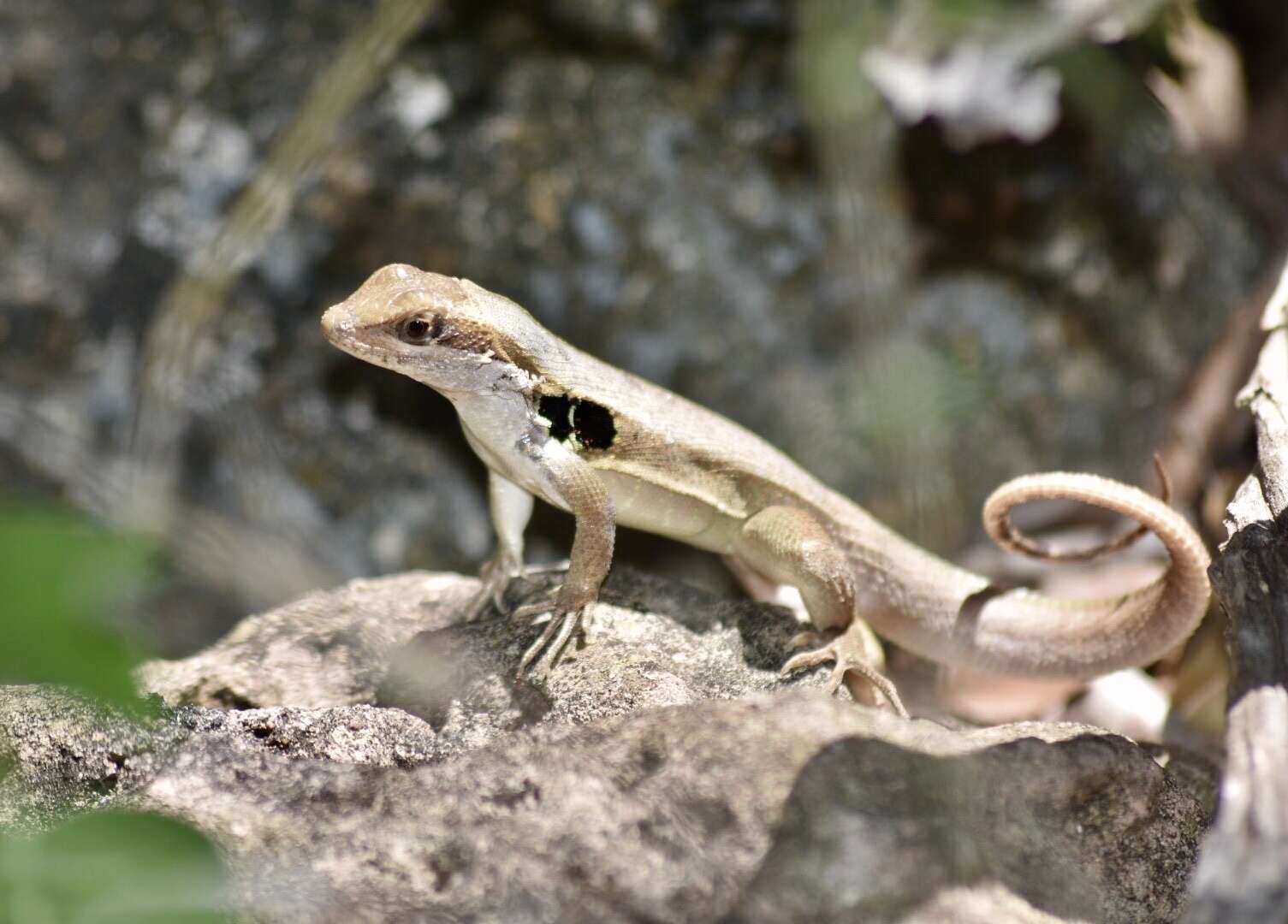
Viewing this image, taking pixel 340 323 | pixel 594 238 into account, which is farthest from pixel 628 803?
pixel 594 238

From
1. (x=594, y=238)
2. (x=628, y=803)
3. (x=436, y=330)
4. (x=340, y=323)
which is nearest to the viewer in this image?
(x=628, y=803)

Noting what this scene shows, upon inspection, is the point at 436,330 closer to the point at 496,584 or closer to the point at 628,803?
the point at 496,584

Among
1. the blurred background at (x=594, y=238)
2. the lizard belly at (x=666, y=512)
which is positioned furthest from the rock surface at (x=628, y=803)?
the blurred background at (x=594, y=238)

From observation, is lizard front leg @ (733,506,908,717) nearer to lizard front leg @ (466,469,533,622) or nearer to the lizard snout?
lizard front leg @ (466,469,533,622)

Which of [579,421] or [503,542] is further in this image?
[503,542]

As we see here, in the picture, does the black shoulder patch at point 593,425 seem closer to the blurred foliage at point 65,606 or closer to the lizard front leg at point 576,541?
the lizard front leg at point 576,541

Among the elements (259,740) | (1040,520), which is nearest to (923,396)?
(259,740)

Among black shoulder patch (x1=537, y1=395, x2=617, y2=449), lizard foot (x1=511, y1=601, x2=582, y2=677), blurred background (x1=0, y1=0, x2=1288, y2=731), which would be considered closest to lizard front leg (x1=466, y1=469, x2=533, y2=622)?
lizard foot (x1=511, y1=601, x2=582, y2=677)
